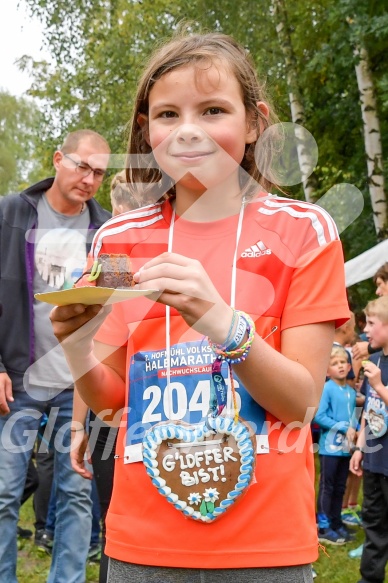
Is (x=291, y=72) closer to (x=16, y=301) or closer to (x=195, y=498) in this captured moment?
(x=16, y=301)

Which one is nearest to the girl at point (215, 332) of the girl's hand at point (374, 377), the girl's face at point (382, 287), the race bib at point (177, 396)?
the race bib at point (177, 396)

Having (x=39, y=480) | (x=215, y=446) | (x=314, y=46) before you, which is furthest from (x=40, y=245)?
(x=314, y=46)

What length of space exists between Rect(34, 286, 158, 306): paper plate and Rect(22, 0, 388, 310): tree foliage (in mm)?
10906

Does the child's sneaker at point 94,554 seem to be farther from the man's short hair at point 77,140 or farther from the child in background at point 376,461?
the man's short hair at point 77,140

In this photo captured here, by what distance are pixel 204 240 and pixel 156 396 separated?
362mm

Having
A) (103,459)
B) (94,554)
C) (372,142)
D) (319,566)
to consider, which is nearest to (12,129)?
(372,142)

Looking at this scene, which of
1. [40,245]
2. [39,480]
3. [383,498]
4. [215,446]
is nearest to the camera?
[215,446]

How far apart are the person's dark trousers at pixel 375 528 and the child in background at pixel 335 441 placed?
1458 millimetres

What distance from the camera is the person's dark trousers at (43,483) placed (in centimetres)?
570

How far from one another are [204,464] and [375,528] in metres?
3.41

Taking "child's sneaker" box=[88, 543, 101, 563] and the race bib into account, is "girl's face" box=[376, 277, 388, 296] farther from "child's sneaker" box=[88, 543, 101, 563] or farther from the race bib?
the race bib

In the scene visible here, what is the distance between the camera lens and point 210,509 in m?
1.62

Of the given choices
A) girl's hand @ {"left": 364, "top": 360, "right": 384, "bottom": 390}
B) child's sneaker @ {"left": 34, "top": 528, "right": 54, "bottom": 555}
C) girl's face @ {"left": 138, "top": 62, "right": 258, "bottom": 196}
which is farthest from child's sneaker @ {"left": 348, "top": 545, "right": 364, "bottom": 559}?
girl's face @ {"left": 138, "top": 62, "right": 258, "bottom": 196}

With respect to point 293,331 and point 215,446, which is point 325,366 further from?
point 215,446
